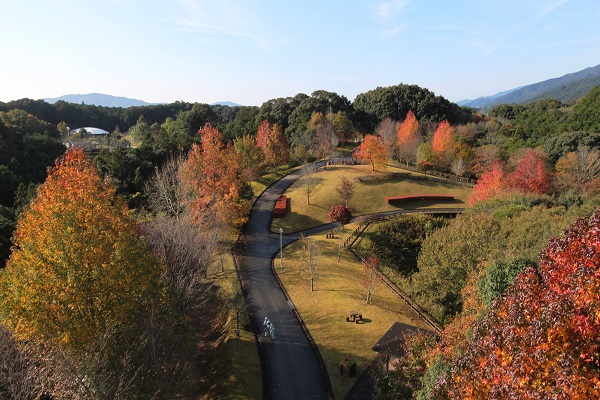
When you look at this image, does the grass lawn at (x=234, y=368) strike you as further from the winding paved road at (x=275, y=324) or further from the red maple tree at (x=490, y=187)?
the red maple tree at (x=490, y=187)

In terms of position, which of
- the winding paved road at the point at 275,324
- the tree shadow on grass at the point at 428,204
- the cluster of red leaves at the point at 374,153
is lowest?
the winding paved road at the point at 275,324

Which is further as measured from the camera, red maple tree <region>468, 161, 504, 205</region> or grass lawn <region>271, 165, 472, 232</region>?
grass lawn <region>271, 165, 472, 232</region>

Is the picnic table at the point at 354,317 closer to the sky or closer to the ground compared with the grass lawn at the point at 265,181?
closer to the ground

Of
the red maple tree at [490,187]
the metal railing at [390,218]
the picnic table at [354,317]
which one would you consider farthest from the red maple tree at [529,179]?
the picnic table at [354,317]

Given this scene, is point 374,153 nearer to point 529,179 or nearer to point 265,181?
point 265,181

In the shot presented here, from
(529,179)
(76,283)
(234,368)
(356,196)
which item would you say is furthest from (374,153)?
(76,283)

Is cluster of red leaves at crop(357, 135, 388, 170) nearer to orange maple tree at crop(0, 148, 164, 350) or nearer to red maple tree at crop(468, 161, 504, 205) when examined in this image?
red maple tree at crop(468, 161, 504, 205)

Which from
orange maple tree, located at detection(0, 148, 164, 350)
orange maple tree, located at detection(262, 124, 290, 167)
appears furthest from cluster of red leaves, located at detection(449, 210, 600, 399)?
orange maple tree, located at detection(262, 124, 290, 167)
